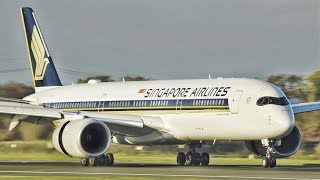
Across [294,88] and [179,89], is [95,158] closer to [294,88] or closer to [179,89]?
[179,89]

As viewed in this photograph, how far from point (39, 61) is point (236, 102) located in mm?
18123

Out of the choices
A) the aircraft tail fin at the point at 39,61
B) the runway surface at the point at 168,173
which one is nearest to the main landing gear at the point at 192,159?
the runway surface at the point at 168,173

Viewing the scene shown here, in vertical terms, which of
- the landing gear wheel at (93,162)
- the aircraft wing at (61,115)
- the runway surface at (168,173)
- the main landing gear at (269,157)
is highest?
the aircraft wing at (61,115)

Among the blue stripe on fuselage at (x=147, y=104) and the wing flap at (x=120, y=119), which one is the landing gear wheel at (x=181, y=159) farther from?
the wing flap at (x=120, y=119)

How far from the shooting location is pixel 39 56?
2368 inches

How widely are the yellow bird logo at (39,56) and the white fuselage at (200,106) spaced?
5964mm

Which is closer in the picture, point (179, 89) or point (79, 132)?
point (79, 132)

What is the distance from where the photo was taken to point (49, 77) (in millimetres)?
59781

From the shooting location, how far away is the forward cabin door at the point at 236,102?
151ft

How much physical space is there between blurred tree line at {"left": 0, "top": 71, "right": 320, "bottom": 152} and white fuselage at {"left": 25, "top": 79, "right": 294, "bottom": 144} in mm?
10110

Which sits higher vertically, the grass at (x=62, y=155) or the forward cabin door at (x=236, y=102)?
the forward cabin door at (x=236, y=102)

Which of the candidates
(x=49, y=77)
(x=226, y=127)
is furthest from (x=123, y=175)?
(x=49, y=77)

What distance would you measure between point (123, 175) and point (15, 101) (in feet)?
53.8

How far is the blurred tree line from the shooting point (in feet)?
215
